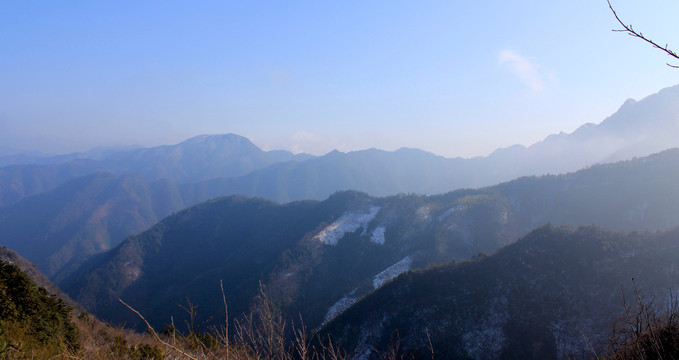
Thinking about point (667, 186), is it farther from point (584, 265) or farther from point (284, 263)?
point (284, 263)

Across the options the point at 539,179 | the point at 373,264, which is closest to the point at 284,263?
the point at 373,264

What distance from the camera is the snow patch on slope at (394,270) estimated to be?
219 ft

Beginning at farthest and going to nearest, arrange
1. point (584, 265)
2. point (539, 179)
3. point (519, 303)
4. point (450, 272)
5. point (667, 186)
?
point (539, 179) < point (667, 186) < point (450, 272) < point (584, 265) < point (519, 303)

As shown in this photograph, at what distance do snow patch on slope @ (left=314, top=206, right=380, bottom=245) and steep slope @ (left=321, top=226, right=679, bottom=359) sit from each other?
143ft

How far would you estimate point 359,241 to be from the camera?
84125 mm

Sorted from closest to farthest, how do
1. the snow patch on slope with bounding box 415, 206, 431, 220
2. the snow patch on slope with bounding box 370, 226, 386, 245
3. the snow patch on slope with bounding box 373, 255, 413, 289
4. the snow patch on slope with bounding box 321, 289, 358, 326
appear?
1. the snow patch on slope with bounding box 321, 289, 358, 326
2. the snow patch on slope with bounding box 373, 255, 413, 289
3. the snow patch on slope with bounding box 370, 226, 386, 245
4. the snow patch on slope with bounding box 415, 206, 431, 220

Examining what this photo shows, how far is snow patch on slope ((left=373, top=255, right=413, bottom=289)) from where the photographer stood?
66812mm

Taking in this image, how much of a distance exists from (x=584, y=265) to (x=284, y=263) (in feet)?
176

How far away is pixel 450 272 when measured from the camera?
39.5 metres

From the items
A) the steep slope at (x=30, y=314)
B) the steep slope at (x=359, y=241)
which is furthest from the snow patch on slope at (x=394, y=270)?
the steep slope at (x=30, y=314)

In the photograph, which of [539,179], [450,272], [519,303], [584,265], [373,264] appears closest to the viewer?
[519,303]

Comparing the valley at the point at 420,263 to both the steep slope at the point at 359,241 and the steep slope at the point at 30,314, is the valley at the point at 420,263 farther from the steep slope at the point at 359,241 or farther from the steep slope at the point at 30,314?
the steep slope at the point at 30,314

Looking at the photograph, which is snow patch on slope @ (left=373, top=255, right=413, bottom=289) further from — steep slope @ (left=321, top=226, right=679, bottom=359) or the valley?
steep slope @ (left=321, top=226, right=679, bottom=359)

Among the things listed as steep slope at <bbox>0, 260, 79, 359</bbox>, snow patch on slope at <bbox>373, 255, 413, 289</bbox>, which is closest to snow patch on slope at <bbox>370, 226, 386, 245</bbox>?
snow patch on slope at <bbox>373, 255, 413, 289</bbox>
